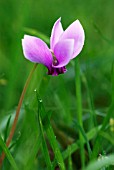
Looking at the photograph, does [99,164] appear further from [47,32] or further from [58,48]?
[47,32]

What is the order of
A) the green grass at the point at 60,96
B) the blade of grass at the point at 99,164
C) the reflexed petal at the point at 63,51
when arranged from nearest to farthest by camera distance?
the blade of grass at the point at 99,164 → the reflexed petal at the point at 63,51 → the green grass at the point at 60,96

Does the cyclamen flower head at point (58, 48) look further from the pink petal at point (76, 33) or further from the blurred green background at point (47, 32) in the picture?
the blurred green background at point (47, 32)

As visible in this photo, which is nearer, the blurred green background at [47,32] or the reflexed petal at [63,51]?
the reflexed petal at [63,51]

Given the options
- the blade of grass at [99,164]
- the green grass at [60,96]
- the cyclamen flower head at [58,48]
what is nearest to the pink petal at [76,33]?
the cyclamen flower head at [58,48]

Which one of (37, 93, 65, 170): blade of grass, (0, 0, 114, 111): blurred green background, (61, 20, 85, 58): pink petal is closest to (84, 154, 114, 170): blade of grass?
(37, 93, 65, 170): blade of grass

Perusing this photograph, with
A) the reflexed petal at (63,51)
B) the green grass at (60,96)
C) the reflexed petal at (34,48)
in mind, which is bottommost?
the green grass at (60,96)

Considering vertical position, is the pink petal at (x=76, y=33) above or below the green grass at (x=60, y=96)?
above

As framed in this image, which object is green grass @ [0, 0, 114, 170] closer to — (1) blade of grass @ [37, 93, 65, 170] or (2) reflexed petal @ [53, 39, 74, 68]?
(1) blade of grass @ [37, 93, 65, 170]

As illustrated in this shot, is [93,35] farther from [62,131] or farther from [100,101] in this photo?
[62,131]
